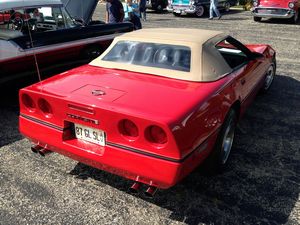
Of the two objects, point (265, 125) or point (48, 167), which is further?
point (265, 125)

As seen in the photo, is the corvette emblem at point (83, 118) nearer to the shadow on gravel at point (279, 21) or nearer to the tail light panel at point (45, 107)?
the tail light panel at point (45, 107)

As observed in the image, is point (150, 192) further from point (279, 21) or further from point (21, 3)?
point (279, 21)

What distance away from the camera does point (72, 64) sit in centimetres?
611

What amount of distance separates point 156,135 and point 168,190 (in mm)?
851

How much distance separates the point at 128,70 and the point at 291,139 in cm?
223

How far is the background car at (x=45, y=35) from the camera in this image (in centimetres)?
516

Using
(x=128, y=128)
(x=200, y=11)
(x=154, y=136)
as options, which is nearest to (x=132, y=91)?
(x=128, y=128)

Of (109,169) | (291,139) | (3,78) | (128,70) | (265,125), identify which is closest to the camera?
(109,169)

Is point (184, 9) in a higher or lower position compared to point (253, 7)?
lower

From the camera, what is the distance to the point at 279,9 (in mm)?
13477

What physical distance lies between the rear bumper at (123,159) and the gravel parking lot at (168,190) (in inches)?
16.5

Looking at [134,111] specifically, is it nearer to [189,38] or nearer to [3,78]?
[189,38]

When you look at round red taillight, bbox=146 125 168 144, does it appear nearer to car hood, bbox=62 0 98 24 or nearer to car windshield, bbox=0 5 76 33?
car windshield, bbox=0 5 76 33

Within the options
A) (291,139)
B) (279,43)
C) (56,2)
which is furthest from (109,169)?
(279,43)
